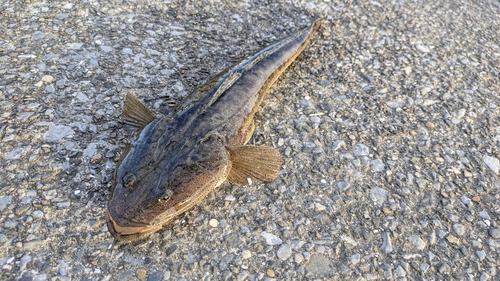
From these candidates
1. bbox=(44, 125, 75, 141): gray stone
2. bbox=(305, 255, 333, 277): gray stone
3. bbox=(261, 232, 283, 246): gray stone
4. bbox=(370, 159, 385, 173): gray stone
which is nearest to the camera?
bbox=(305, 255, 333, 277): gray stone

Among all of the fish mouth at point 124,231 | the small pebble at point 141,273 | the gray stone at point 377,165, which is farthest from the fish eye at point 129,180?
the gray stone at point 377,165

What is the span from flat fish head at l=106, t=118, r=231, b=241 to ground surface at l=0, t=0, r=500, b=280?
Result: 0.18m

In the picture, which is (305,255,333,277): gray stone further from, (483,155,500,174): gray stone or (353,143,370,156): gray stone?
(483,155,500,174): gray stone

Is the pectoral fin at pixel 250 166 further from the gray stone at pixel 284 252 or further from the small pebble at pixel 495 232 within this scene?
the small pebble at pixel 495 232

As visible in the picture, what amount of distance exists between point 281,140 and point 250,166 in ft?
1.60

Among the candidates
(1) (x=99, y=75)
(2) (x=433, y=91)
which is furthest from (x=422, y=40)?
(1) (x=99, y=75)

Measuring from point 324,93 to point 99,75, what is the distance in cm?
209

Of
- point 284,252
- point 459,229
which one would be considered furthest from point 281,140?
point 459,229

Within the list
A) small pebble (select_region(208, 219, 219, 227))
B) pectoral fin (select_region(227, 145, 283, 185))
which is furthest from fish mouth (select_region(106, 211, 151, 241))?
pectoral fin (select_region(227, 145, 283, 185))

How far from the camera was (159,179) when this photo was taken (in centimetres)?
247

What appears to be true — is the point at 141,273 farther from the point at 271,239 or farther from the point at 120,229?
the point at 271,239

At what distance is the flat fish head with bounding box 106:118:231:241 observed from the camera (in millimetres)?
2367

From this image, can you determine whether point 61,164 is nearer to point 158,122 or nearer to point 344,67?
point 158,122

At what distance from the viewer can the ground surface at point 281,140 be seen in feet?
8.24
